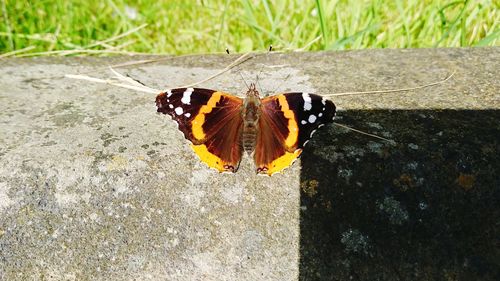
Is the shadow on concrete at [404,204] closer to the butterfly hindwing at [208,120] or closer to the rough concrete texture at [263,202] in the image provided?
the rough concrete texture at [263,202]

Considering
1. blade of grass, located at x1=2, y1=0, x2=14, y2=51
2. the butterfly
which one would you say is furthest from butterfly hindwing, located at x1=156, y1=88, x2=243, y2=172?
blade of grass, located at x1=2, y1=0, x2=14, y2=51

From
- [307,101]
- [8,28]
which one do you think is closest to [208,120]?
[307,101]

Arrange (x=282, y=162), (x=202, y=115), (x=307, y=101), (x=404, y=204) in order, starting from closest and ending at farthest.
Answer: (x=404, y=204), (x=282, y=162), (x=307, y=101), (x=202, y=115)

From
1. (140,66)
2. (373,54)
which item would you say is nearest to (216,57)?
(140,66)

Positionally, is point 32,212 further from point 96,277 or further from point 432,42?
point 432,42

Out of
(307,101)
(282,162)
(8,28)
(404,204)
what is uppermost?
(8,28)

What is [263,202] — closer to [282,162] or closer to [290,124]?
[282,162]
